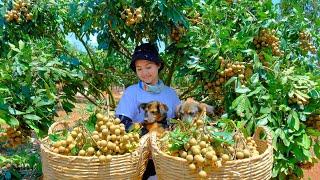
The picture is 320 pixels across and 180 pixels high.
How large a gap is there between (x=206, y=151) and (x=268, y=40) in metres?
1.54

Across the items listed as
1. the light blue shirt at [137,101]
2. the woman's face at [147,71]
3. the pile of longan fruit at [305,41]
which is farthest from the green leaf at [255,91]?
the pile of longan fruit at [305,41]

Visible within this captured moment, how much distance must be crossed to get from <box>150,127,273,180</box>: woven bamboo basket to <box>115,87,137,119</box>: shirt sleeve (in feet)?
2.69

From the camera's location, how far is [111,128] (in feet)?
6.47

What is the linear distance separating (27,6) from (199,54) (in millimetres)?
1464

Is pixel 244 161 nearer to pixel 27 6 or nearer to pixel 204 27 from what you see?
pixel 204 27

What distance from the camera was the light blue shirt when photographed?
9.20 ft

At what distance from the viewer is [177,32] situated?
3258mm

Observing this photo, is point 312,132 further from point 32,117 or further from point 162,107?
point 32,117

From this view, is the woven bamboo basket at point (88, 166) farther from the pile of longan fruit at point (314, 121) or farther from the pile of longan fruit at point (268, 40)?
the pile of longan fruit at point (268, 40)

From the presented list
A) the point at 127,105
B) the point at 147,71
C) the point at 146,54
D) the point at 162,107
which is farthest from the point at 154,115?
the point at 146,54

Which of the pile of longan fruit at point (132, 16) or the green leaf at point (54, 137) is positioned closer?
the green leaf at point (54, 137)

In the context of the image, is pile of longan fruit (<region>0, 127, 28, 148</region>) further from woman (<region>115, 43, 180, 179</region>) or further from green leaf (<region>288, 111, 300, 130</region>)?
green leaf (<region>288, 111, 300, 130</region>)

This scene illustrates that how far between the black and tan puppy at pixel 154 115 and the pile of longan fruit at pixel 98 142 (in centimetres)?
77

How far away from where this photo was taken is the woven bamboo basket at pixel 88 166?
6.22 ft
